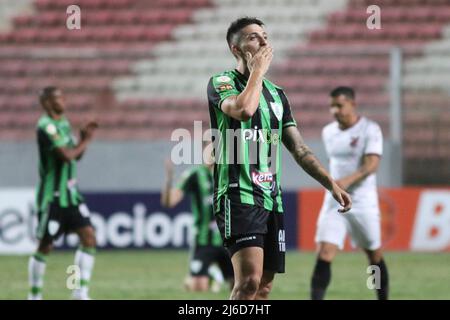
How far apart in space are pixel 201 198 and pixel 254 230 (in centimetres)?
590

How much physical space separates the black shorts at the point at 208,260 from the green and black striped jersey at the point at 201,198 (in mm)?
127

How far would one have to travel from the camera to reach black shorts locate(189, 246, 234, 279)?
11961 mm

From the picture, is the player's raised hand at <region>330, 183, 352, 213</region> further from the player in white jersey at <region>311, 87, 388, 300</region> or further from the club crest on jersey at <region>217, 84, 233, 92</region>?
the player in white jersey at <region>311, 87, 388, 300</region>

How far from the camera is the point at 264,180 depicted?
6.83 metres

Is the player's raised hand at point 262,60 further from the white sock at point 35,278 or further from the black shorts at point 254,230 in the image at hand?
the white sock at point 35,278

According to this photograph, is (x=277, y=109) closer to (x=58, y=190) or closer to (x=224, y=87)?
(x=224, y=87)

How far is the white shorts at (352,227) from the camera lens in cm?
995

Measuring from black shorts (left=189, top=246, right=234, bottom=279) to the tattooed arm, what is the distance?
500cm

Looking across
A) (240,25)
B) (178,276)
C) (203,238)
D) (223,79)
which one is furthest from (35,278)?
(240,25)

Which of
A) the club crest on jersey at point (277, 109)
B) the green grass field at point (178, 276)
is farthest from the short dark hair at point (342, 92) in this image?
the club crest on jersey at point (277, 109)

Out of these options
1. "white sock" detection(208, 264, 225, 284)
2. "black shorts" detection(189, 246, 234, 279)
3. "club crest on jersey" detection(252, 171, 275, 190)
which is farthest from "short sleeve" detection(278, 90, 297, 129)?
"white sock" detection(208, 264, 225, 284)

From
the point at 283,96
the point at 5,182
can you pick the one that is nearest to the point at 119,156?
the point at 5,182

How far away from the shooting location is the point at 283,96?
7074 millimetres

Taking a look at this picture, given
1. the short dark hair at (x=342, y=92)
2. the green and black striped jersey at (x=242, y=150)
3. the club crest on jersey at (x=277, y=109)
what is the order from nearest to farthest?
the green and black striped jersey at (x=242, y=150) < the club crest on jersey at (x=277, y=109) < the short dark hair at (x=342, y=92)
